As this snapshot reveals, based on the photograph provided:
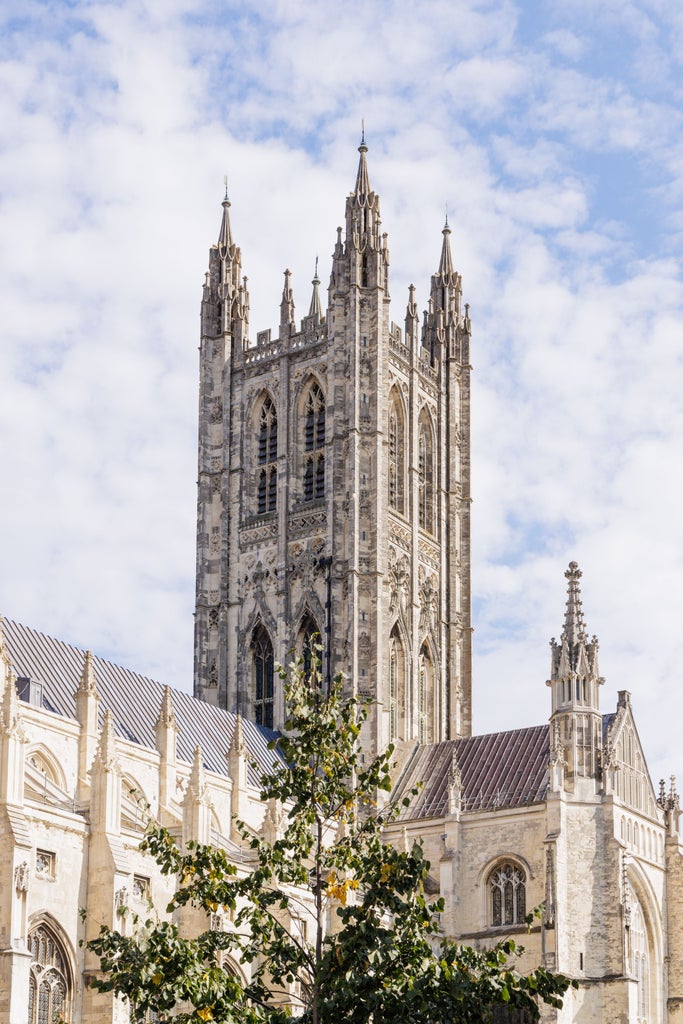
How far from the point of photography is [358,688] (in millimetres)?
58656

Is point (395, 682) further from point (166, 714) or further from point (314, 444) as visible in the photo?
point (166, 714)

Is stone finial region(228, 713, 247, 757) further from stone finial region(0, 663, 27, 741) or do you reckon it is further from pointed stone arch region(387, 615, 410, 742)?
stone finial region(0, 663, 27, 741)

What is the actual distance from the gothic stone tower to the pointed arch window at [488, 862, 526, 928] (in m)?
6.85

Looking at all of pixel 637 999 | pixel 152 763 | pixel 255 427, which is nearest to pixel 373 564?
pixel 255 427

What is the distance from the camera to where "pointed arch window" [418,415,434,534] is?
66.0 metres

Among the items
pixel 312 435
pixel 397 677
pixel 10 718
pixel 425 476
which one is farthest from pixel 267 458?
pixel 10 718

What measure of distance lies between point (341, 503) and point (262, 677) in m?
7.10

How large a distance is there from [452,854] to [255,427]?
1981 centimetres

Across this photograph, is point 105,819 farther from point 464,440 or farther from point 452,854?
point 464,440

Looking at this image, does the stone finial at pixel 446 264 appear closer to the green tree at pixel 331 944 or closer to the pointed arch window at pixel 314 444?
the pointed arch window at pixel 314 444

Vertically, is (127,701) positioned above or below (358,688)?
below

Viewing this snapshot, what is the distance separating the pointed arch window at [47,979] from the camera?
118 feet

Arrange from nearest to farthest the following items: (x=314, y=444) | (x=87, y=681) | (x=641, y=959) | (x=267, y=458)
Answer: (x=87, y=681)
(x=641, y=959)
(x=314, y=444)
(x=267, y=458)

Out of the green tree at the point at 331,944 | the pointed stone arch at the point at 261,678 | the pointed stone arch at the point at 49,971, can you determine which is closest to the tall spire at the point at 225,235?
the pointed stone arch at the point at 261,678
